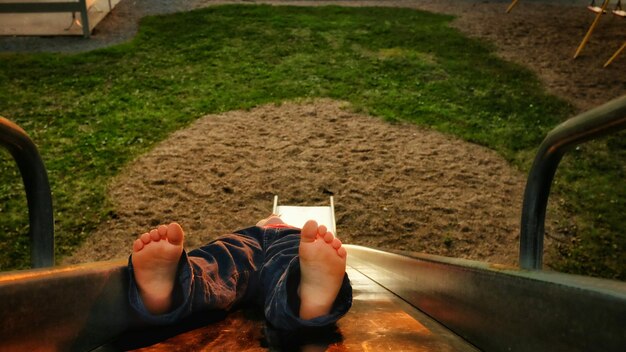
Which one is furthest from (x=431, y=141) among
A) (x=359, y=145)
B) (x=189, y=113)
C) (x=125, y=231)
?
(x=125, y=231)

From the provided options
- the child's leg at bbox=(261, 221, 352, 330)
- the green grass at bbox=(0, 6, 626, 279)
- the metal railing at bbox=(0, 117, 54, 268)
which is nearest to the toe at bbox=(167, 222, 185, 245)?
the child's leg at bbox=(261, 221, 352, 330)

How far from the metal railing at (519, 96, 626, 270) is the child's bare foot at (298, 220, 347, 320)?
724 mm

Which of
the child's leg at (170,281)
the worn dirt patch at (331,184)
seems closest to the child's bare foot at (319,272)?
the child's leg at (170,281)

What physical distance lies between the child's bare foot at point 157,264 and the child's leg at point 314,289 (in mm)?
277

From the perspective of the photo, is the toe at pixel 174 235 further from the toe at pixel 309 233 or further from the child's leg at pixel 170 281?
the toe at pixel 309 233

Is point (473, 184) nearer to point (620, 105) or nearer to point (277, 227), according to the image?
point (277, 227)

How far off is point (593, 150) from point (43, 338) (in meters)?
5.97

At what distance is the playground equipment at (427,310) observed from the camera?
1042 millimetres

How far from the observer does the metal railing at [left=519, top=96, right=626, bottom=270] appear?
1560 millimetres

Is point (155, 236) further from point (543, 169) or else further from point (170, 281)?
point (543, 169)

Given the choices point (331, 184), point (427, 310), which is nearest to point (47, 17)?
point (331, 184)

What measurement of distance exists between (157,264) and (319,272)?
0.42 meters

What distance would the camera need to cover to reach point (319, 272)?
5.02ft

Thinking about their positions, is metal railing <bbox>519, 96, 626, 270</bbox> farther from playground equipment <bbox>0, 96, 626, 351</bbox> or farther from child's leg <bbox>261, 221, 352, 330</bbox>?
child's leg <bbox>261, 221, 352, 330</bbox>
